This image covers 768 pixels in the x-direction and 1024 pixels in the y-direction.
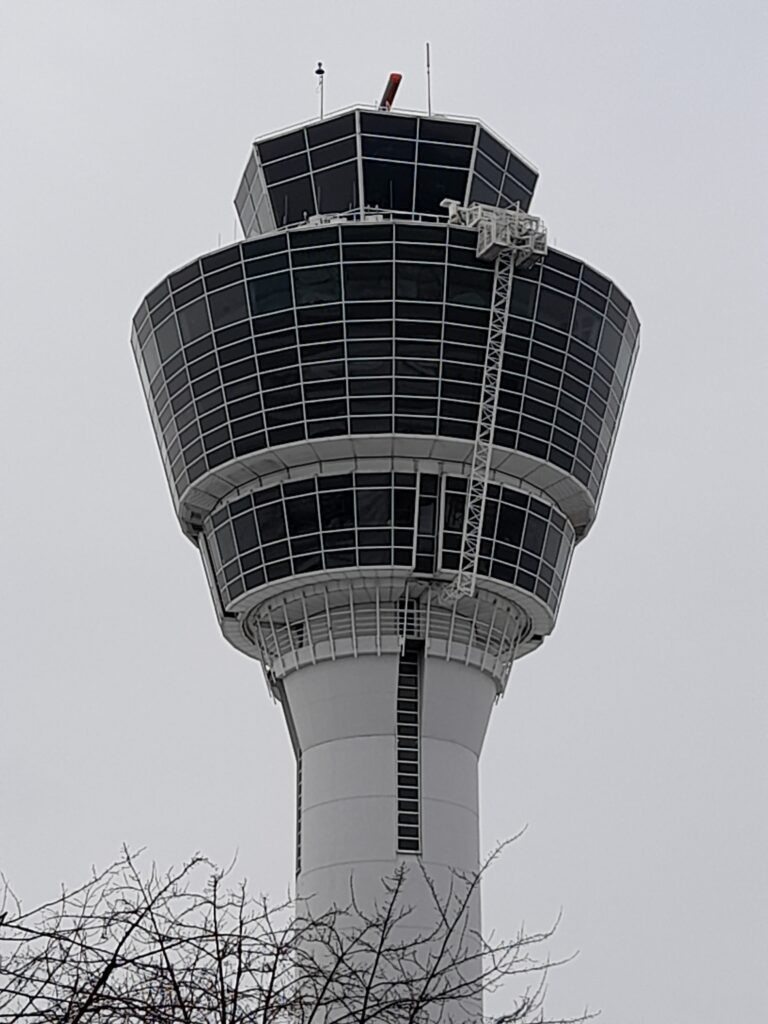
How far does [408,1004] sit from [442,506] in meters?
40.8

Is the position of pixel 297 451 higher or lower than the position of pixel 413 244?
lower

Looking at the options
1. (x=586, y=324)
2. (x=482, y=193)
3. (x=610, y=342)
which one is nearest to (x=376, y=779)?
(x=586, y=324)

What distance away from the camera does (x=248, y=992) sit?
1664cm

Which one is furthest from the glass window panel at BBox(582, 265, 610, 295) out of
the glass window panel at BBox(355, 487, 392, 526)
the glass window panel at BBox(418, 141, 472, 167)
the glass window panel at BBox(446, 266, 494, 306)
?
the glass window panel at BBox(355, 487, 392, 526)

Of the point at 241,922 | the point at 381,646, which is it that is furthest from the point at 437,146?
the point at 241,922

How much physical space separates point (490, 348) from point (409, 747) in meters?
14.1

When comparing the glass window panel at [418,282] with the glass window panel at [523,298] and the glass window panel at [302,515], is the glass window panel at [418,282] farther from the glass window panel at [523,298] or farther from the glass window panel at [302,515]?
the glass window panel at [302,515]

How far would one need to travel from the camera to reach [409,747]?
184 feet

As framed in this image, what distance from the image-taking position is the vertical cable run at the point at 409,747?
5475cm

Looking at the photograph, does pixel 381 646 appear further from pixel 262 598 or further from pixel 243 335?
pixel 243 335

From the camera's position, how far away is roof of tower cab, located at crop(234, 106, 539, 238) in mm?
61375

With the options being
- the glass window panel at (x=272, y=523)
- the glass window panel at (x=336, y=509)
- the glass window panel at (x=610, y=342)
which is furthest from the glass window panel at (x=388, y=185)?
the glass window panel at (x=272, y=523)

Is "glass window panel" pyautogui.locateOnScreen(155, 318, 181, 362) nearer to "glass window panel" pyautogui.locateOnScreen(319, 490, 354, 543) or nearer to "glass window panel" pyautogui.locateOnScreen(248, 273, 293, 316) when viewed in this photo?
"glass window panel" pyautogui.locateOnScreen(248, 273, 293, 316)

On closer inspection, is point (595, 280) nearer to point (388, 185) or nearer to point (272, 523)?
point (388, 185)
